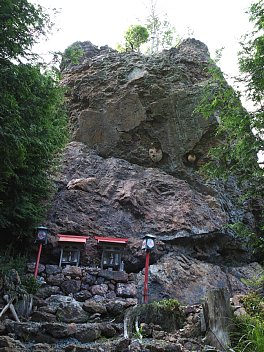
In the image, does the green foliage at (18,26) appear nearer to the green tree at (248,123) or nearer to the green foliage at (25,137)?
the green foliage at (25,137)

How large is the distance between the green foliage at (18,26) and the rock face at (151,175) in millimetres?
4483

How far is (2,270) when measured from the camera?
690cm

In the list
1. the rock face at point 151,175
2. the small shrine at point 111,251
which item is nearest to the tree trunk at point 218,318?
the rock face at point 151,175

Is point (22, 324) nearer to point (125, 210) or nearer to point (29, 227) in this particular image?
point (29, 227)

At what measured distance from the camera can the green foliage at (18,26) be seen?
5.38 m

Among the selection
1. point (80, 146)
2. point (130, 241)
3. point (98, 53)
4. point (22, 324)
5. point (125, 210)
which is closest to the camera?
point (22, 324)

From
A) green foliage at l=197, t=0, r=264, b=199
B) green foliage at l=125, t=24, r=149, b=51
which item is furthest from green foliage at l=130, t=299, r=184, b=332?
green foliage at l=125, t=24, r=149, b=51

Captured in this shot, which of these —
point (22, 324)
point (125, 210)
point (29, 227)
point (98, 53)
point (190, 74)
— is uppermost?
point (98, 53)

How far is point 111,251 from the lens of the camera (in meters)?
9.40

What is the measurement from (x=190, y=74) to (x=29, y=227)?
388 inches

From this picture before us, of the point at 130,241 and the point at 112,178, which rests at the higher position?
the point at 112,178

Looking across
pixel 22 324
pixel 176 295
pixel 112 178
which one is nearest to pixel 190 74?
pixel 112 178

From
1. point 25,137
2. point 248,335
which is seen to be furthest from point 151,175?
point 248,335

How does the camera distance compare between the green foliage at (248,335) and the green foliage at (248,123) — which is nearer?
the green foliage at (248,335)
